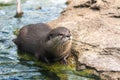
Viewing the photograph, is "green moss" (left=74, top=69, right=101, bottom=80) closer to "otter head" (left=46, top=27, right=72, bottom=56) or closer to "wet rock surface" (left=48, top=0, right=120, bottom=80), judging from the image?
"wet rock surface" (left=48, top=0, right=120, bottom=80)

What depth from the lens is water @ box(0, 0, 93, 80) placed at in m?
7.76

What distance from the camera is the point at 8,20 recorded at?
12750 millimetres

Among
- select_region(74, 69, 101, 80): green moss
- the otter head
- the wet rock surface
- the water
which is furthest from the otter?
select_region(74, 69, 101, 80): green moss

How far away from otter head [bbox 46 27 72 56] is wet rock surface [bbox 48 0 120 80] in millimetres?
338

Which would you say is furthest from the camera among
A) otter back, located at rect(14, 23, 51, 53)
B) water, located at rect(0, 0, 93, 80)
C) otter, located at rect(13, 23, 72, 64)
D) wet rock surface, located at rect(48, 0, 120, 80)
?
otter back, located at rect(14, 23, 51, 53)

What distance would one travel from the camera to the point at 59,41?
765 centimetres

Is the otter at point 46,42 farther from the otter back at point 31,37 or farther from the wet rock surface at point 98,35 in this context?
the wet rock surface at point 98,35

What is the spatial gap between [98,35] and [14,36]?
114 inches

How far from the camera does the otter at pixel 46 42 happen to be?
25.1 feet

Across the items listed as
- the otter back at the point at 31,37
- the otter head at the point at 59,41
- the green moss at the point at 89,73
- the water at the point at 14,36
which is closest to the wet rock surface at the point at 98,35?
the green moss at the point at 89,73

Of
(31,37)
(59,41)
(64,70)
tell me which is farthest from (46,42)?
(31,37)

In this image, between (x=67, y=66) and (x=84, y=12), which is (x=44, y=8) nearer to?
(x=84, y=12)

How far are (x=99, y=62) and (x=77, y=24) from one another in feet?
6.64

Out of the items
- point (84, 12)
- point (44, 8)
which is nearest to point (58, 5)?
point (44, 8)
